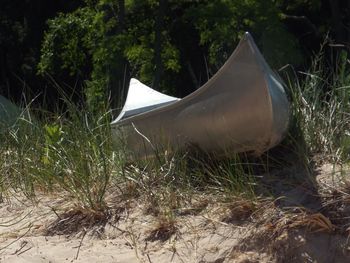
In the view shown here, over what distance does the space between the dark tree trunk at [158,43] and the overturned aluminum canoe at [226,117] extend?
17.1ft

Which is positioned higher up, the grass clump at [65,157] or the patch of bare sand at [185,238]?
the grass clump at [65,157]

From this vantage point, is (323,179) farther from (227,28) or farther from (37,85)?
(37,85)

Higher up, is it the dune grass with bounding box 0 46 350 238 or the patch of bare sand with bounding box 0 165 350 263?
the dune grass with bounding box 0 46 350 238

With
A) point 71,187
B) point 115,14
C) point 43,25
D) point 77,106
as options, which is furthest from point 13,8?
point 71,187

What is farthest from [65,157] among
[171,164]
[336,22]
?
[336,22]

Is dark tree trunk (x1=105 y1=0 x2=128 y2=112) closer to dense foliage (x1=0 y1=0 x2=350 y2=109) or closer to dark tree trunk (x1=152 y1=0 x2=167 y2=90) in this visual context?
dense foliage (x1=0 y1=0 x2=350 y2=109)

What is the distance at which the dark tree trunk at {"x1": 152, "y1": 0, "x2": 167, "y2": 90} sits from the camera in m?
12.0

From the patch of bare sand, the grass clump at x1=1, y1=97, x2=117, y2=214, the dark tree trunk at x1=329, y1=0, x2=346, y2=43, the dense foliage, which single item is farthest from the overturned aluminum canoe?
the dark tree trunk at x1=329, y1=0, x2=346, y2=43

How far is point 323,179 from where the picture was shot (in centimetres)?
594

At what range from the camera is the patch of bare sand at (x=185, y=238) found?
217 inches

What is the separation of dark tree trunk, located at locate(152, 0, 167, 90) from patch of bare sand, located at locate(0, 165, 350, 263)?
554cm

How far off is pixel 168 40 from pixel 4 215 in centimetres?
655

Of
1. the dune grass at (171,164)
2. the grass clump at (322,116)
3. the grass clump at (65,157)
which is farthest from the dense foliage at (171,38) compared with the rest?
the grass clump at (322,116)

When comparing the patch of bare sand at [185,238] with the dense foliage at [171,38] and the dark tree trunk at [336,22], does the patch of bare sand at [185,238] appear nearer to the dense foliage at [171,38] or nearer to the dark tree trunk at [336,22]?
the dense foliage at [171,38]
